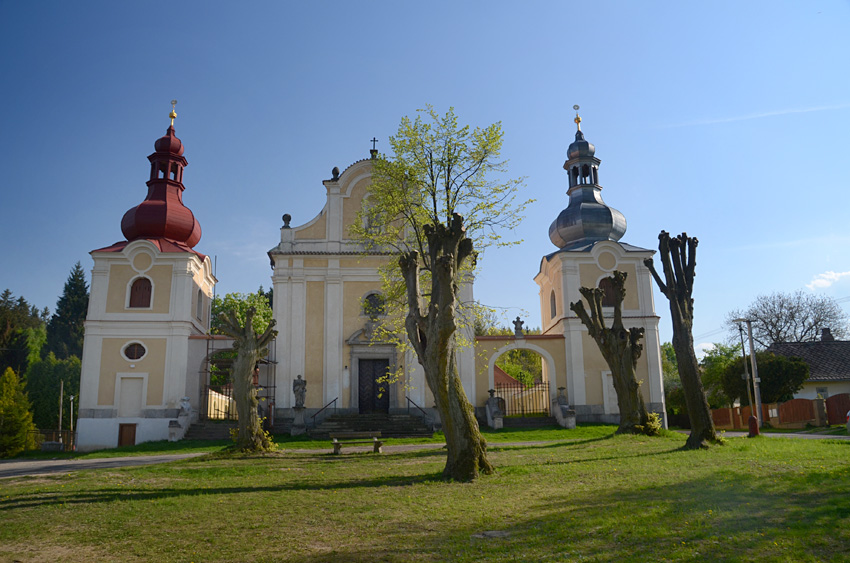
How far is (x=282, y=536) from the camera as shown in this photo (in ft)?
22.8

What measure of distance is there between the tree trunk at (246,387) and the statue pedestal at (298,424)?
8.31 metres

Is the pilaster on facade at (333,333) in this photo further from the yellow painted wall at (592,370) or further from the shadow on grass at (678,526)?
the shadow on grass at (678,526)

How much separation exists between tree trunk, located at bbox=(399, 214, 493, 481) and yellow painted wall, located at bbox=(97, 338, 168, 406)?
21.0m

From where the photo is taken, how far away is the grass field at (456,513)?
610 cm

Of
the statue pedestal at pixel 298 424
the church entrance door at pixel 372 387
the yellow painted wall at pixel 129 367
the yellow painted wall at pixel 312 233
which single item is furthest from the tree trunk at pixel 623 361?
the yellow painted wall at pixel 129 367

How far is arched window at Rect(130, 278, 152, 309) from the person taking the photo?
30.8 meters

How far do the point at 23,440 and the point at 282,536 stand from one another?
75.3 feet

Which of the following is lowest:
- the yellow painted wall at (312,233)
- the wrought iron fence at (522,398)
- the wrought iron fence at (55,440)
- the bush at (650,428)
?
the wrought iron fence at (55,440)

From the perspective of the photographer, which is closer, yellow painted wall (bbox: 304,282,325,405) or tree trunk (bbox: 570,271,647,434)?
tree trunk (bbox: 570,271,647,434)

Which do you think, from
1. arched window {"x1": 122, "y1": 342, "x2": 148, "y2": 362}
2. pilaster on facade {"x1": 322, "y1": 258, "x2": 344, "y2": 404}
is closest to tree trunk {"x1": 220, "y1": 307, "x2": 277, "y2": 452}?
pilaster on facade {"x1": 322, "y1": 258, "x2": 344, "y2": 404}

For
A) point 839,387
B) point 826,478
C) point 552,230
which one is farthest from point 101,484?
point 839,387

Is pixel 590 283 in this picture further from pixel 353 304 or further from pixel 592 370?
pixel 353 304

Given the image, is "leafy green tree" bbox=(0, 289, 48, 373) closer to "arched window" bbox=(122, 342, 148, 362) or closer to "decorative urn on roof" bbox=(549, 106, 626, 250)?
"arched window" bbox=(122, 342, 148, 362)

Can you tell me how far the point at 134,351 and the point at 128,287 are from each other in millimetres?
3048
